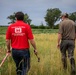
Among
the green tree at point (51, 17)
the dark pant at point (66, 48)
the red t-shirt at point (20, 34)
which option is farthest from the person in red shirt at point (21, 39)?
the green tree at point (51, 17)

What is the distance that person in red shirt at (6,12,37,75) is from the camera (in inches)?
313

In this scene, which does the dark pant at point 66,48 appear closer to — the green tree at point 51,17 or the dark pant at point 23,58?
the dark pant at point 23,58

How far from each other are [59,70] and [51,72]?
277mm

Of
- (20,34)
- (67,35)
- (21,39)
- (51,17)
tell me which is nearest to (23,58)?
(21,39)

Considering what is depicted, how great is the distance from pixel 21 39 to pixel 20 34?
129 mm

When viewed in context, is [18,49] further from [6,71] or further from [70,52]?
[70,52]

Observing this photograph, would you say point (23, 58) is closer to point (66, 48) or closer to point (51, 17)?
point (66, 48)

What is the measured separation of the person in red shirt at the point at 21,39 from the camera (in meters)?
7.94

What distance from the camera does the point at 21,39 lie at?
7957 millimetres

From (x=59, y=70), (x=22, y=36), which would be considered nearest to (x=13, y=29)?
(x=22, y=36)

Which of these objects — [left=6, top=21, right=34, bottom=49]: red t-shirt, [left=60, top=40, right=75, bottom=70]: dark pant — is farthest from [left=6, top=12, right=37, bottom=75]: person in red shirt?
[left=60, top=40, right=75, bottom=70]: dark pant

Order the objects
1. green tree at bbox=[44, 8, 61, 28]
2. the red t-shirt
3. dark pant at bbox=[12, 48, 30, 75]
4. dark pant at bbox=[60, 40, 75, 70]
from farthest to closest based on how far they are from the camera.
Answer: green tree at bbox=[44, 8, 61, 28] < dark pant at bbox=[60, 40, 75, 70] < dark pant at bbox=[12, 48, 30, 75] < the red t-shirt

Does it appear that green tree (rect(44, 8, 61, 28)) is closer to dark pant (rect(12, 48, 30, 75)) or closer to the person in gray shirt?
the person in gray shirt

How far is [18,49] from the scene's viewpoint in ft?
26.4
